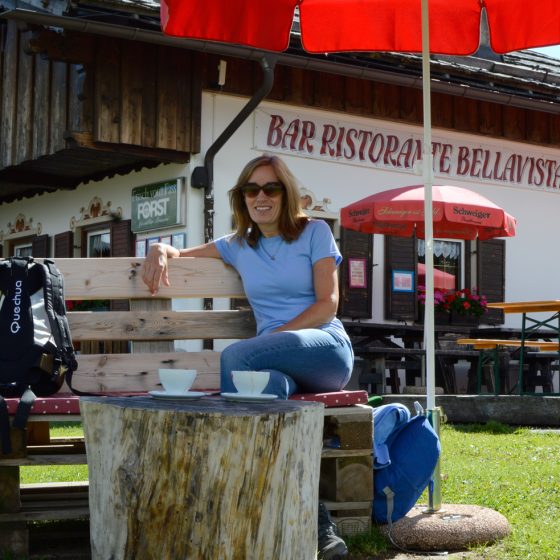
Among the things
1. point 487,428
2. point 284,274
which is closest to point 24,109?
point 487,428

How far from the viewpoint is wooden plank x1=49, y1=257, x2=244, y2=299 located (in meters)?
5.03

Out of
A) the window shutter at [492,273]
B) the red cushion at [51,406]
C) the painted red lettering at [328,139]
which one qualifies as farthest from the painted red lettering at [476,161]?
the red cushion at [51,406]

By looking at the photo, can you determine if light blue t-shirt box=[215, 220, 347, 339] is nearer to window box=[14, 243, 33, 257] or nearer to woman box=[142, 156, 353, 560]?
woman box=[142, 156, 353, 560]

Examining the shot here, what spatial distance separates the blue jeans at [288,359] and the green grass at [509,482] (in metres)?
0.64

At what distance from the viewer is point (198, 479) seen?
3.31 metres

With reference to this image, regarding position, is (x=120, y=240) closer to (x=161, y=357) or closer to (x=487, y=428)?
(x=487, y=428)

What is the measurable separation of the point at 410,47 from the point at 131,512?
3.14m

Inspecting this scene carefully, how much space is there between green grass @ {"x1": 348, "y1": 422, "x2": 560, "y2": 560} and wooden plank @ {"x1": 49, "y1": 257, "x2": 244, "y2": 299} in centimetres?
135

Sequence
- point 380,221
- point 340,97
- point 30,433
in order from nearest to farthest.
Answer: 1. point 30,433
2. point 380,221
3. point 340,97

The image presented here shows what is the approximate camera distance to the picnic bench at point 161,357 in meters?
4.44

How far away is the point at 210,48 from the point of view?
12.5 m

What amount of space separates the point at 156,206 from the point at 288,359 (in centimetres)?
991

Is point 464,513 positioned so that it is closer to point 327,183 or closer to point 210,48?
point 210,48

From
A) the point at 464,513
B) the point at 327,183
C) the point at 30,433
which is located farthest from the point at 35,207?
the point at 464,513
